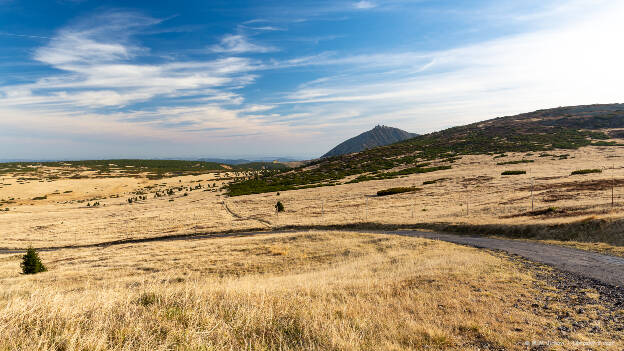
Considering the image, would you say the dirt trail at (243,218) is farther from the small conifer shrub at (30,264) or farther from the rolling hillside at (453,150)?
the small conifer shrub at (30,264)

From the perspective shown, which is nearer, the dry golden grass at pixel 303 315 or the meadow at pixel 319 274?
the dry golden grass at pixel 303 315

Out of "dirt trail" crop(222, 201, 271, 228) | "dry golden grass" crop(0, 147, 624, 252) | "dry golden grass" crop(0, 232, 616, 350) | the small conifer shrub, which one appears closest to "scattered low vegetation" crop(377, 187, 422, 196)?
"dry golden grass" crop(0, 147, 624, 252)

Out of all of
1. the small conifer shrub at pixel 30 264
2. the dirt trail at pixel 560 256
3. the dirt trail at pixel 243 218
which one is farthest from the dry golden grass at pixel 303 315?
the dirt trail at pixel 243 218

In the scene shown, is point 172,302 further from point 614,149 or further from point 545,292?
point 614,149

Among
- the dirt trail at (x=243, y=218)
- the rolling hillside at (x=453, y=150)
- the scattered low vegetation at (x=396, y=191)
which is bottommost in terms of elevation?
the dirt trail at (x=243, y=218)

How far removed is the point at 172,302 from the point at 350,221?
1179 inches

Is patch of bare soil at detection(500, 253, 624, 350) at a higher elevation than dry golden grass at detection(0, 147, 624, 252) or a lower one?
higher

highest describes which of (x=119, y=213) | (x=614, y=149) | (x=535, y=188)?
(x=614, y=149)

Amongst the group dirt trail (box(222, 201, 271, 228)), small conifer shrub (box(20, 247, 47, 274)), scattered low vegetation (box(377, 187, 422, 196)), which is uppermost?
scattered low vegetation (box(377, 187, 422, 196))

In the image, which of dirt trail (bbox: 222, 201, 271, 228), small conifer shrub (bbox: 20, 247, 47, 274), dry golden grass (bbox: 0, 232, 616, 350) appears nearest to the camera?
dry golden grass (bbox: 0, 232, 616, 350)

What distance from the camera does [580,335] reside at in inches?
267

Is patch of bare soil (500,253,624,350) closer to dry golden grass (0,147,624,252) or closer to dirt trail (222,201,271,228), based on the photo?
dry golden grass (0,147,624,252)

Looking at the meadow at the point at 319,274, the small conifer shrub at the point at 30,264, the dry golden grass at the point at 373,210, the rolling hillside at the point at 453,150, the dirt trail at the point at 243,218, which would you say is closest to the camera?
the meadow at the point at 319,274

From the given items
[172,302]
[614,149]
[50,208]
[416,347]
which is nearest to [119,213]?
[50,208]
